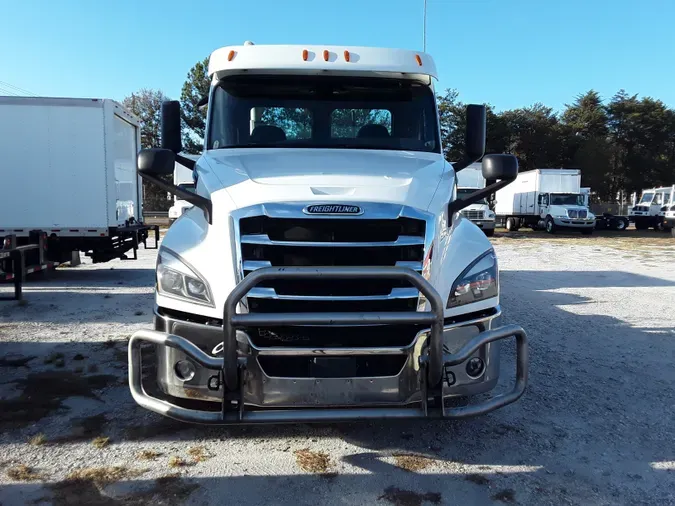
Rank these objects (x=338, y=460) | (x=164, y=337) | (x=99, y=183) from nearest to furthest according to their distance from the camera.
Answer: (x=164, y=337) → (x=338, y=460) → (x=99, y=183)

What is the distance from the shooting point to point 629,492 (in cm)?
311

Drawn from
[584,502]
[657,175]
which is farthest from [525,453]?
[657,175]

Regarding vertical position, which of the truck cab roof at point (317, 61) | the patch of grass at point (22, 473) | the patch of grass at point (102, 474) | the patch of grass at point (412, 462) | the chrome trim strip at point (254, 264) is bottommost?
the patch of grass at point (412, 462)

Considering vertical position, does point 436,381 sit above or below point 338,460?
above

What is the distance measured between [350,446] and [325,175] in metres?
1.86

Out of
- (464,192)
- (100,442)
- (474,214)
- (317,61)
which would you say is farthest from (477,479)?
(474,214)

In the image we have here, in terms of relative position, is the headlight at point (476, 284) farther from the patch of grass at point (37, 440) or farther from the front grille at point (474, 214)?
the front grille at point (474, 214)

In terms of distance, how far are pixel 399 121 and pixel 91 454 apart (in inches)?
134

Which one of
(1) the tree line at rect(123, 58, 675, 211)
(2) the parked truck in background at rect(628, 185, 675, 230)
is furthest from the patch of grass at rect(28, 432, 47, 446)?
(1) the tree line at rect(123, 58, 675, 211)

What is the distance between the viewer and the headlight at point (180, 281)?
309 centimetres

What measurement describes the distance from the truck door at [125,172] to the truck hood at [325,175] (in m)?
7.27

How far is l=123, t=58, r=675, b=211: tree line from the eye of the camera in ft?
168

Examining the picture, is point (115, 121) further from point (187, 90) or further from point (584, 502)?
point (187, 90)

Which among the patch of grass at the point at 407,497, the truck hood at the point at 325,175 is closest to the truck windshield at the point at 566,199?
the truck hood at the point at 325,175
